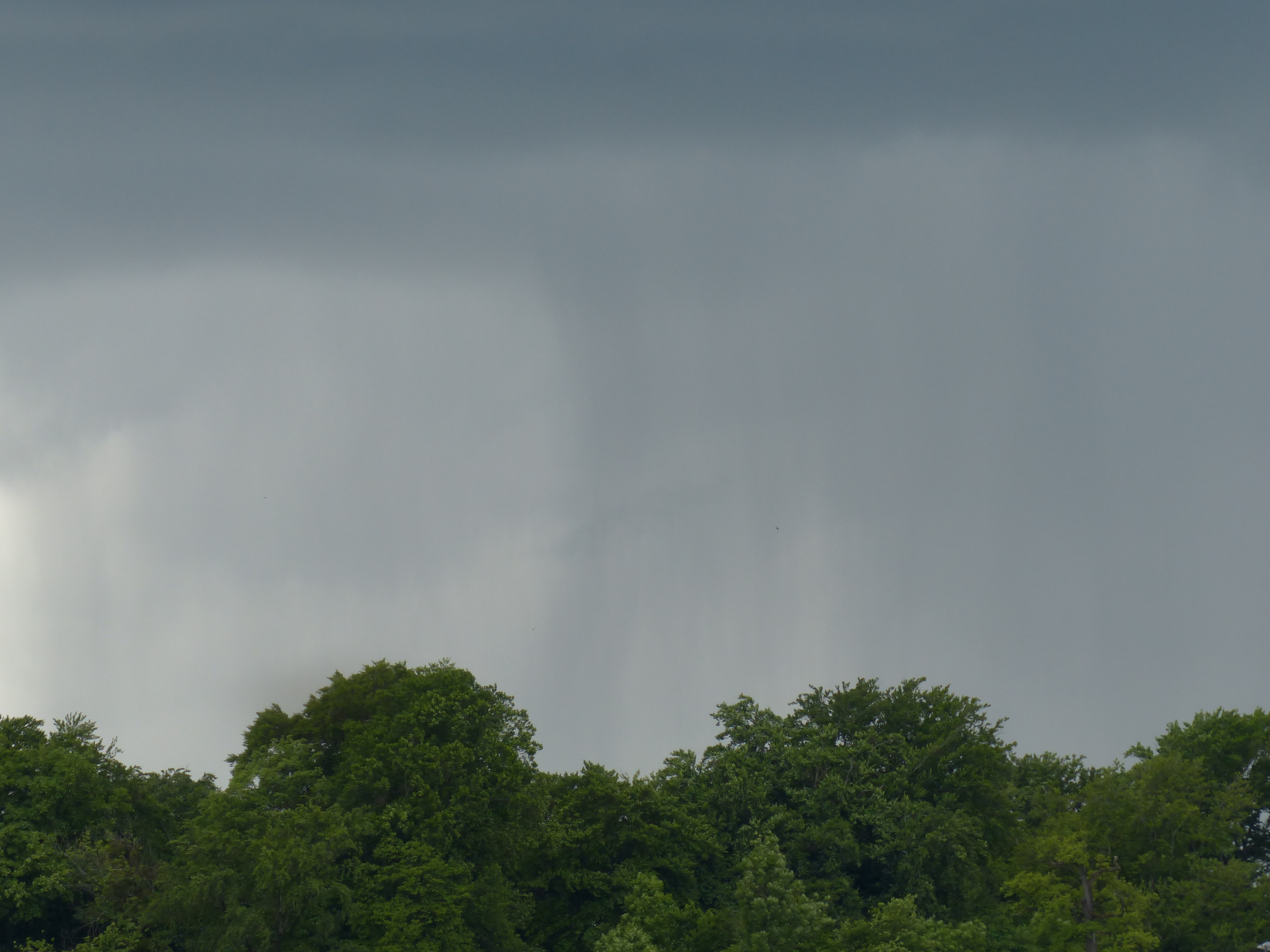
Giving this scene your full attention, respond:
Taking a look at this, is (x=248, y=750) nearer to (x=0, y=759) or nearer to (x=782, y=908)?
(x=0, y=759)

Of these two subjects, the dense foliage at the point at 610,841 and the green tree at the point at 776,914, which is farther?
the dense foliage at the point at 610,841

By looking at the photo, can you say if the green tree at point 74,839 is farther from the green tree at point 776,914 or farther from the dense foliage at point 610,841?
the green tree at point 776,914

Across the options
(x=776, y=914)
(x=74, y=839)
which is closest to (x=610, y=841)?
(x=776, y=914)

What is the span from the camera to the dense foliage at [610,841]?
54531 mm

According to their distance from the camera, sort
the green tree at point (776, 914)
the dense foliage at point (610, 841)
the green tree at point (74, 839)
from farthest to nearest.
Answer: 1. the green tree at point (74, 839)
2. the dense foliage at point (610, 841)
3. the green tree at point (776, 914)

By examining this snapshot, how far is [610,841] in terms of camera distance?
68.2 m

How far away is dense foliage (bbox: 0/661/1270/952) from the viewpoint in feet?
179

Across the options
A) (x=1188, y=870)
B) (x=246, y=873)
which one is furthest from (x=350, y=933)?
(x=1188, y=870)

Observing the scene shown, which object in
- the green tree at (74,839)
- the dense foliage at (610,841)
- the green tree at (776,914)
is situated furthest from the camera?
the green tree at (74,839)

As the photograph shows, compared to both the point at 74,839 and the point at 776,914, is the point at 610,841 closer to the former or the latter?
the point at 776,914

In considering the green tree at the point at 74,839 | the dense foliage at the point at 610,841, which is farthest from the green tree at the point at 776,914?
the green tree at the point at 74,839

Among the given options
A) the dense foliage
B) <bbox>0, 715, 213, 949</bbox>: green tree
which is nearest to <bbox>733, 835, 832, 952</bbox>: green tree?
the dense foliage

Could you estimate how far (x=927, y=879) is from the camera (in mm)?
67250

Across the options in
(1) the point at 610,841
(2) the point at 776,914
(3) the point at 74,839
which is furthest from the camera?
(1) the point at 610,841
